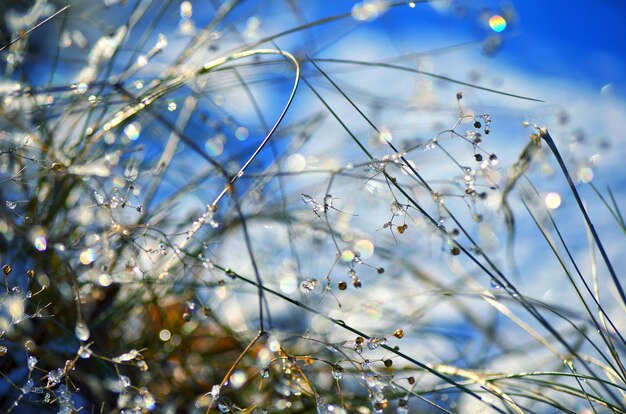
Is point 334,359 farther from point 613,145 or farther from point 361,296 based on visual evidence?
point 613,145

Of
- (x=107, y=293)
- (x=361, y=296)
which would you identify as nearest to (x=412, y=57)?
(x=361, y=296)

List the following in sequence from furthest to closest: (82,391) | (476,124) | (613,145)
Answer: (613,145)
(82,391)
(476,124)

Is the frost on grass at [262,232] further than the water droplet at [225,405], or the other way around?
the frost on grass at [262,232]

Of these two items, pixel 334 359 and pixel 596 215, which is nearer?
pixel 334 359

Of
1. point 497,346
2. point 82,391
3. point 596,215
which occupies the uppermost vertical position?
point 596,215

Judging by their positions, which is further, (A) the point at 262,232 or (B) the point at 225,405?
(A) the point at 262,232

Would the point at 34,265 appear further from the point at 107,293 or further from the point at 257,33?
the point at 257,33

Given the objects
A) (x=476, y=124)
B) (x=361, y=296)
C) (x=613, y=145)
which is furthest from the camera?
(x=613, y=145)

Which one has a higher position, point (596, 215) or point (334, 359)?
point (596, 215)

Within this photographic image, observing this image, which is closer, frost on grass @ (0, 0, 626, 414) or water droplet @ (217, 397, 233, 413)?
water droplet @ (217, 397, 233, 413)

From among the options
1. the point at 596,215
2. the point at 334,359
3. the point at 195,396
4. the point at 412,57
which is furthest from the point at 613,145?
the point at 195,396
